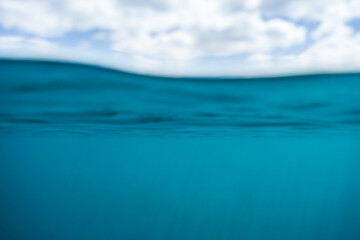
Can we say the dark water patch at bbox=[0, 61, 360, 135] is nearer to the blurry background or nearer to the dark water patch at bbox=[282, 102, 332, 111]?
the dark water patch at bbox=[282, 102, 332, 111]

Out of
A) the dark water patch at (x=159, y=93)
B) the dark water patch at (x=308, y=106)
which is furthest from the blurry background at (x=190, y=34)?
the dark water patch at (x=308, y=106)

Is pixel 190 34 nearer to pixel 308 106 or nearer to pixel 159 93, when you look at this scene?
pixel 159 93

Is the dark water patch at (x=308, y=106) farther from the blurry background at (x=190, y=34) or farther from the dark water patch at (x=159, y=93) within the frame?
the blurry background at (x=190, y=34)

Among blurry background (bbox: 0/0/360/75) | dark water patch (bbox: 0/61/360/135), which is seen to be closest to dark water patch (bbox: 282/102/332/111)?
dark water patch (bbox: 0/61/360/135)

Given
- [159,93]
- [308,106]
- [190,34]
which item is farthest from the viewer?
[308,106]

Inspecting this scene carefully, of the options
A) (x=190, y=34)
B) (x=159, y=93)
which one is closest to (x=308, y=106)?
(x=159, y=93)

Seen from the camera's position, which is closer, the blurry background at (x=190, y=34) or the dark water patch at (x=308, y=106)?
the blurry background at (x=190, y=34)

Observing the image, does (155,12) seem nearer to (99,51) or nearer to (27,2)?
(99,51)

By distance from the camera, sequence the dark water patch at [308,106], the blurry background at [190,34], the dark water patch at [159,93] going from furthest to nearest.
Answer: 1. the dark water patch at [308,106]
2. the dark water patch at [159,93]
3. the blurry background at [190,34]

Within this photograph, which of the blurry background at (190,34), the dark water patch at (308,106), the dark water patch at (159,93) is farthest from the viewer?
the dark water patch at (308,106)

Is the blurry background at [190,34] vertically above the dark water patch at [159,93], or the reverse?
the blurry background at [190,34]
